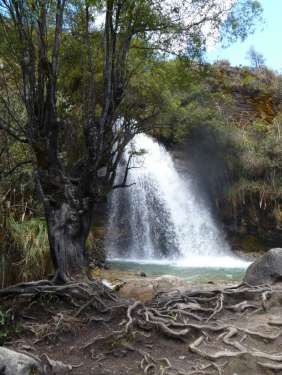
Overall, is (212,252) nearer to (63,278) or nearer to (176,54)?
(176,54)

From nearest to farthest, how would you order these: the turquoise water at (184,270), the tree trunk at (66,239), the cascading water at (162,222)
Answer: the tree trunk at (66,239) → the turquoise water at (184,270) → the cascading water at (162,222)

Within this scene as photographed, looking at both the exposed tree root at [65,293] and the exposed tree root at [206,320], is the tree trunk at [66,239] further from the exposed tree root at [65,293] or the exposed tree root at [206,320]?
the exposed tree root at [206,320]

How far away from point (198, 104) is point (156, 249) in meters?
6.50

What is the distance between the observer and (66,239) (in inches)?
269

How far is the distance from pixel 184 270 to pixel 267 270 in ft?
22.2

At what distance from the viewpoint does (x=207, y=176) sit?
2128 centimetres

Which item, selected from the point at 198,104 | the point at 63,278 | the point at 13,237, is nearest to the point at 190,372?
the point at 63,278

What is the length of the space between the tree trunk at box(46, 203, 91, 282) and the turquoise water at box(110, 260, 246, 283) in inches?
247

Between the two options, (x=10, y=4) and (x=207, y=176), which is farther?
(x=207, y=176)

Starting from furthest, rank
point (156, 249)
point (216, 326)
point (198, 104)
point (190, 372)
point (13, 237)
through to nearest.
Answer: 1. point (198, 104)
2. point (156, 249)
3. point (13, 237)
4. point (216, 326)
5. point (190, 372)

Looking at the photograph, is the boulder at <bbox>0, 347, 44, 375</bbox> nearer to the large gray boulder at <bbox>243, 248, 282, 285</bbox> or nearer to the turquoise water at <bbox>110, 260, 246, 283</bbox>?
the large gray boulder at <bbox>243, 248, 282, 285</bbox>

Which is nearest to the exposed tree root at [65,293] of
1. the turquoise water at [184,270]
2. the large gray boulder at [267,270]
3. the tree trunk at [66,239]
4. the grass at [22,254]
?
the tree trunk at [66,239]

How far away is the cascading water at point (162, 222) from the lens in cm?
1806

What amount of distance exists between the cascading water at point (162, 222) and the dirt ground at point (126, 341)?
1057 cm
